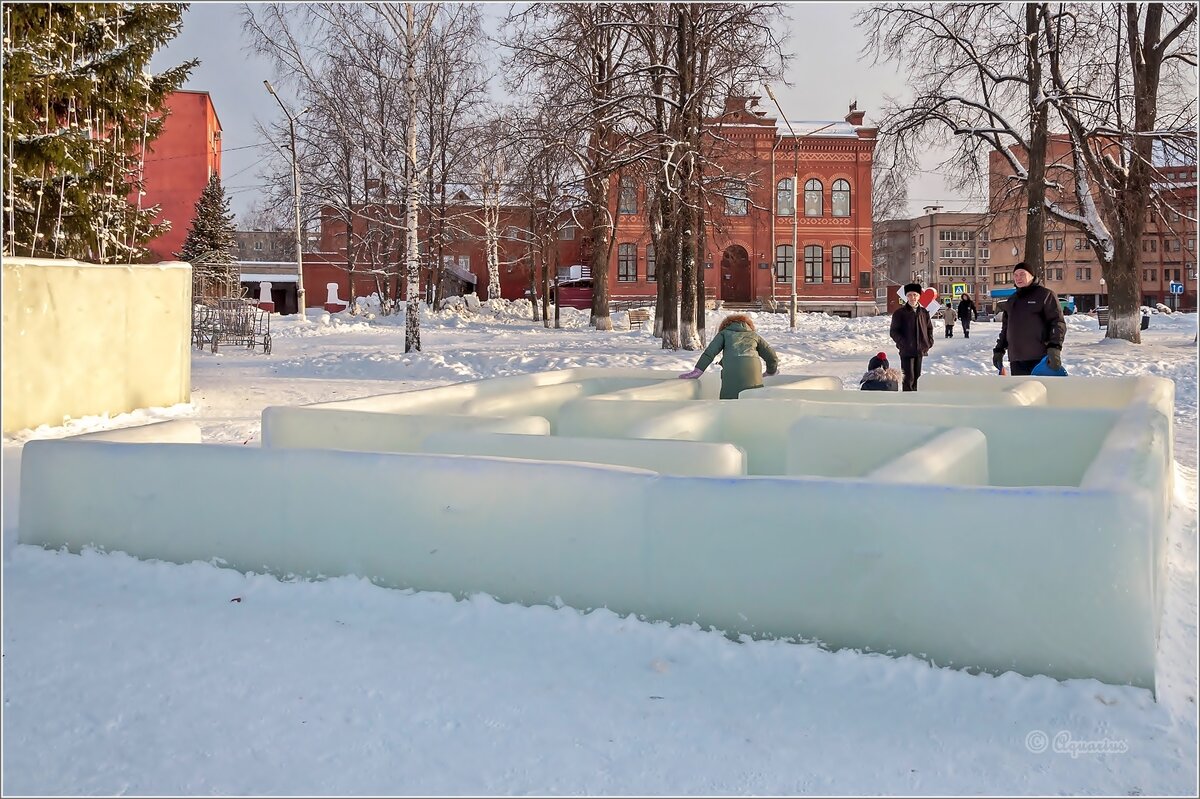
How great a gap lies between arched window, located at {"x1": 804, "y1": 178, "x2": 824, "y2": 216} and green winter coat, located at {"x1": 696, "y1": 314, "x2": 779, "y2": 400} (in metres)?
46.9

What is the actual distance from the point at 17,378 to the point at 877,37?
17299 millimetres

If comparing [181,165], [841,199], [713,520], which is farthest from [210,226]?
[713,520]

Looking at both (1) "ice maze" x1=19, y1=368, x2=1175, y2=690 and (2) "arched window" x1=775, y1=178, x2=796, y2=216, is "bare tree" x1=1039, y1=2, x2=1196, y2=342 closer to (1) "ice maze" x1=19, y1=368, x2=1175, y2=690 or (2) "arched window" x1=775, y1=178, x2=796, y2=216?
(1) "ice maze" x1=19, y1=368, x2=1175, y2=690

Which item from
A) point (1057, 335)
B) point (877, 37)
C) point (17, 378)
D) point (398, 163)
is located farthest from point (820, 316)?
point (17, 378)

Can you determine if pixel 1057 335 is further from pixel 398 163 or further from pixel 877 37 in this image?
pixel 398 163

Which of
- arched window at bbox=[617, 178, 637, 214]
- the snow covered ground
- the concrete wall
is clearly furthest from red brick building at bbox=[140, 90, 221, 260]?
the snow covered ground

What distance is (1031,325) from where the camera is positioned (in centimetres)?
939

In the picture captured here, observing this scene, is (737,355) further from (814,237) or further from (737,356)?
(814,237)

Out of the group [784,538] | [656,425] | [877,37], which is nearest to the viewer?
[784,538]

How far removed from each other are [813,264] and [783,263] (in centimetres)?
161

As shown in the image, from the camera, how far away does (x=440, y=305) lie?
43000 millimetres

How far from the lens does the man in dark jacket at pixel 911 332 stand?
10.9 metres

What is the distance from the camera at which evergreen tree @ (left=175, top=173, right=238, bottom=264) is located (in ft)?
145

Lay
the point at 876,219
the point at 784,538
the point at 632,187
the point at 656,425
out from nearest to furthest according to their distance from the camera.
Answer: the point at 784,538 < the point at 656,425 < the point at 632,187 < the point at 876,219
